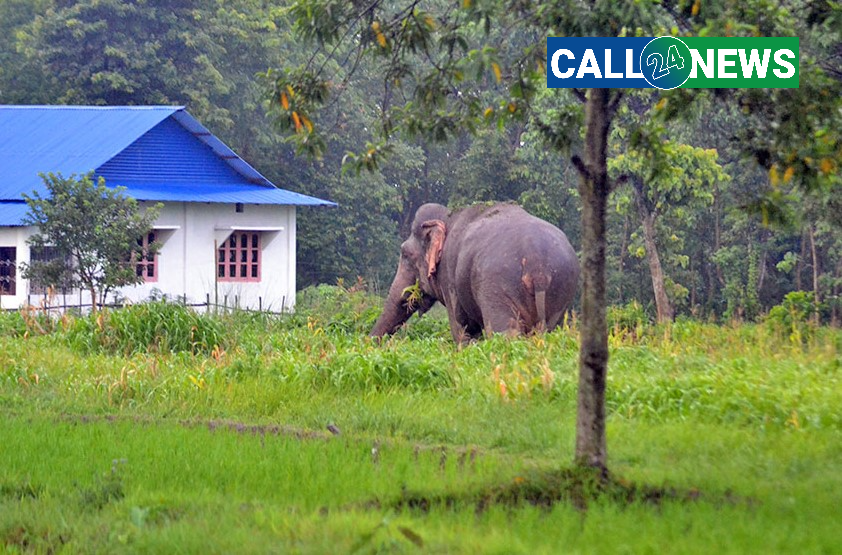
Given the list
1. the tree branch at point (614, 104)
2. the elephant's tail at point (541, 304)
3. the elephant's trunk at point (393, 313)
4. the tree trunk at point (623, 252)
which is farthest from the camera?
the tree trunk at point (623, 252)

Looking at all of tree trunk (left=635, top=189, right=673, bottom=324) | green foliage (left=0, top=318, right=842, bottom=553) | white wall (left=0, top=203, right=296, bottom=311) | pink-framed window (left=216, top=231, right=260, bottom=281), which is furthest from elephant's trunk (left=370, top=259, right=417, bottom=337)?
pink-framed window (left=216, top=231, right=260, bottom=281)

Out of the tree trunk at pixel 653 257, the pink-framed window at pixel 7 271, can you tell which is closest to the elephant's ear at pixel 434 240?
the tree trunk at pixel 653 257

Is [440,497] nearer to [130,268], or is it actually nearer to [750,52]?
[750,52]

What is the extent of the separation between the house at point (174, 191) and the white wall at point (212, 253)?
1.0 inches

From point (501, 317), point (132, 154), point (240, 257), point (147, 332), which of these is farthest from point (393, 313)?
point (240, 257)

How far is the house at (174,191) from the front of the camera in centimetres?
2762

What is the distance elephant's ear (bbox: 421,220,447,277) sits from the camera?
18.3 m

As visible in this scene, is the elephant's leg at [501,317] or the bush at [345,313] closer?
the elephant's leg at [501,317]

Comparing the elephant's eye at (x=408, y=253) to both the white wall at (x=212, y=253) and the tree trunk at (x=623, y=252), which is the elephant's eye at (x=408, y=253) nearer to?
the white wall at (x=212, y=253)

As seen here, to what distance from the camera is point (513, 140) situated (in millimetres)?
39719

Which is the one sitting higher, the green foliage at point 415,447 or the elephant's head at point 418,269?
the elephant's head at point 418,269

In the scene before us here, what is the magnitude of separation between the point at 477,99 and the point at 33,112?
2515 cm

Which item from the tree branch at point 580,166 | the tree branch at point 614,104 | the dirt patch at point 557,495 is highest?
the tree branch at point 614,104

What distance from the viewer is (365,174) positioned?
1554 inches
